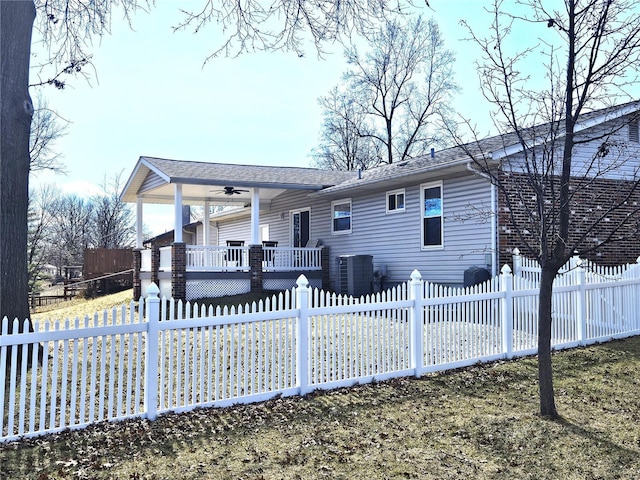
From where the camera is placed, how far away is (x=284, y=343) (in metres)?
7.79

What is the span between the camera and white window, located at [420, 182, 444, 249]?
14016mm

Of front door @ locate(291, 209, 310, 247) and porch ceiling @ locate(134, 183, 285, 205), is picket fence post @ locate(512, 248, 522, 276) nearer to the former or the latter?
porch ceiling @ locate(134, 183, 285, 205)

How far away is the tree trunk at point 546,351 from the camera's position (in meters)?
5.89

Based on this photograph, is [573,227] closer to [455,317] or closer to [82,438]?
[455,317]

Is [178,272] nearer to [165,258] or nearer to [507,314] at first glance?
[165,258]

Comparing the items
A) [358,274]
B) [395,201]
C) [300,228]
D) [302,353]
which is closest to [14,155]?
[302,353]

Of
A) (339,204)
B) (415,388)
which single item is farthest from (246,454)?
(339,204)

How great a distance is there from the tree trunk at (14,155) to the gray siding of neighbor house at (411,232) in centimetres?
873

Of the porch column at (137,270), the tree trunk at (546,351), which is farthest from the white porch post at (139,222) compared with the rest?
the tree trunk at (546,351)

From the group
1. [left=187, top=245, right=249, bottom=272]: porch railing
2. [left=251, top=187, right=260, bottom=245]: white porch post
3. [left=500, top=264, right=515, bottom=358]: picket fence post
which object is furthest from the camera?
[left=251, top=187, right=260, bottom=245]: white porch post

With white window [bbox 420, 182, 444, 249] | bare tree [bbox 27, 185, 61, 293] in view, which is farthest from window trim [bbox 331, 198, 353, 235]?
bare tree [bbox 27, 185, 61, 293]

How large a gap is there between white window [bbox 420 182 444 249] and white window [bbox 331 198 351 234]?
3.55 metres

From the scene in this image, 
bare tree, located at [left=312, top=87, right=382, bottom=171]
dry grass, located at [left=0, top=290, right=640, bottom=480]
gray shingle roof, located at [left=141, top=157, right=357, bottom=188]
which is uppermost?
bare tree, located at [left=312, top=87, right=382, bottom=171]

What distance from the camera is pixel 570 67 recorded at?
5879 millimetres
